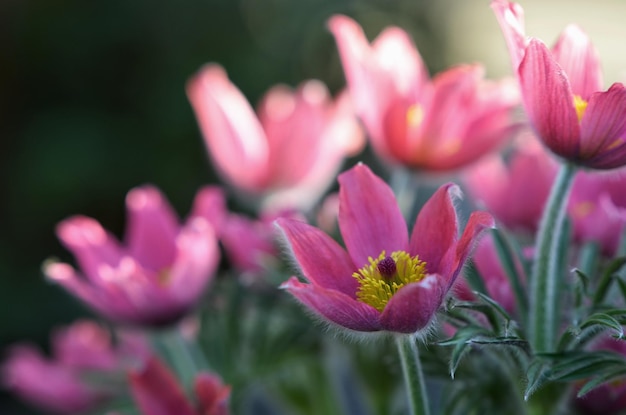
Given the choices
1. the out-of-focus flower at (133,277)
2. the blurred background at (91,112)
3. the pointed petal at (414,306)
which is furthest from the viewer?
the blurred background at (91,112)

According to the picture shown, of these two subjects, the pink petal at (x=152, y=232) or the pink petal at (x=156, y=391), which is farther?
the pink petal at (x=152, y=232)

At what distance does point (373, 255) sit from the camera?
1.88 ft

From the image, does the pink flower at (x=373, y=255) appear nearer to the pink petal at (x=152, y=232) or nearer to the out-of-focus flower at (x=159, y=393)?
the out-of-focus flower at (x=159, y=393)

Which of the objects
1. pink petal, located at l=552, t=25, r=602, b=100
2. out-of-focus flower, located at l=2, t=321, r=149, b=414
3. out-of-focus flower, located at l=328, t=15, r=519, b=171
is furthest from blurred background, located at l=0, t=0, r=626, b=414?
pink petal, located at l=552, t=25, r=602, b=100

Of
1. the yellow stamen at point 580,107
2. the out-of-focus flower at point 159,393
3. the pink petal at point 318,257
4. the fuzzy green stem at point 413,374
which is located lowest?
the fuzzy green stem at point 413,374

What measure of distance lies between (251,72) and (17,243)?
3.65 feet

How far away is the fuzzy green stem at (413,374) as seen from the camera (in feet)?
1.68

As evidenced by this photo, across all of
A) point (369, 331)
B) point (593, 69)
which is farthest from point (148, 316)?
point (593, 69)

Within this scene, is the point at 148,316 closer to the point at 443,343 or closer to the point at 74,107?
the point at 443,343

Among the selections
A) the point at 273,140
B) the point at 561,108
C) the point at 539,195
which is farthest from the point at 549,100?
the point at 273,140

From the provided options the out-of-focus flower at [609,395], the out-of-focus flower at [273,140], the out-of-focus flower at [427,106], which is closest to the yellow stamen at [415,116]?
the out-of-focus flower at [427,106]

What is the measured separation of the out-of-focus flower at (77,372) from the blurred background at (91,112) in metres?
2.35

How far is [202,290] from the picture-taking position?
750 mm

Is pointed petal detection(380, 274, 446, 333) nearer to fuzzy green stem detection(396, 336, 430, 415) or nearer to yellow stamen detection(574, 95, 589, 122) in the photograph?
fuzzy green stem detection(396, 336, 430, 415)
